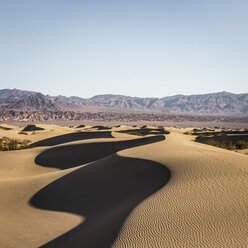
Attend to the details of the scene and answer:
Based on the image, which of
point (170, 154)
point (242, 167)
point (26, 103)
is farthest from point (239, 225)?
point (26, 103)

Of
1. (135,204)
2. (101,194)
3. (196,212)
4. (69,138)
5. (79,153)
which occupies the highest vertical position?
(196,212)

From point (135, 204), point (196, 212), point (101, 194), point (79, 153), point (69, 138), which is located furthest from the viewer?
point (69, 138)

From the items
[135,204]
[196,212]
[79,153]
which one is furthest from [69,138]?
[196,212]

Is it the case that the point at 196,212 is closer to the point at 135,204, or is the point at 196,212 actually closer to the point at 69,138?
the point at 135,204

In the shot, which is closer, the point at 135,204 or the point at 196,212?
the point at 196,212

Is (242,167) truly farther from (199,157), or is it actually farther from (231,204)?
(231,204)

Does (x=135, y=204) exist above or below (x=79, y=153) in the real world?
above

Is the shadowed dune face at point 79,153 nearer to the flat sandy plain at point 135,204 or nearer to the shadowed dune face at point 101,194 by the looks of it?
the flat sandy plain at point 135,204
